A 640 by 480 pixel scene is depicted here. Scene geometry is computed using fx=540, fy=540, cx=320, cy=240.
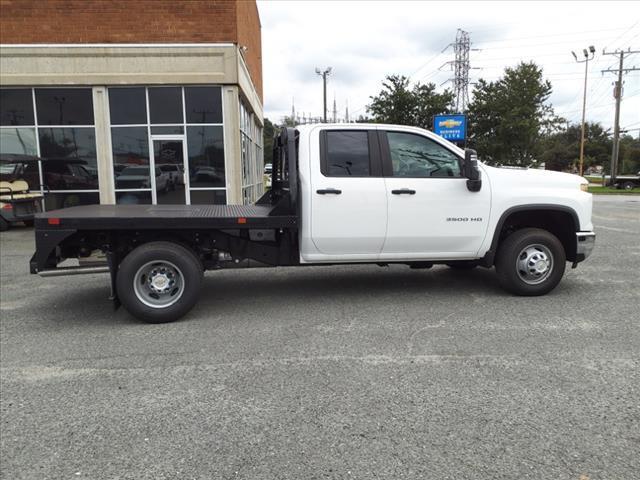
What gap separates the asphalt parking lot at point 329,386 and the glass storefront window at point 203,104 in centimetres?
988

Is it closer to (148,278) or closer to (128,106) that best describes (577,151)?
(128,106)

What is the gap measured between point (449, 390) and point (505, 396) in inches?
15.1

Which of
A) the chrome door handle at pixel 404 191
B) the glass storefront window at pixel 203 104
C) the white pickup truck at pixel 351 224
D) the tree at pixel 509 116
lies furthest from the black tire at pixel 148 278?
the tree at pixel 509 116

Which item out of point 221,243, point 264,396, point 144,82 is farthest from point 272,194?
point 144,82

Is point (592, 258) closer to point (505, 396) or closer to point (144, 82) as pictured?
point (505, 396)

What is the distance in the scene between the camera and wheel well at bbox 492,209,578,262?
21.4ft

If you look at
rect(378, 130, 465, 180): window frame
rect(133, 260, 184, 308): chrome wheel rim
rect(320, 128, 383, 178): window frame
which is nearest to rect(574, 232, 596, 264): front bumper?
rect(378, 130, 465, 180): window frame

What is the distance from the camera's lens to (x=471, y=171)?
609cm

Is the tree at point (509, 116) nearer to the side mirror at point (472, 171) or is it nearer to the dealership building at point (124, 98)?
the dealership building at point (124, 98)

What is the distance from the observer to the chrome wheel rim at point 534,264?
21.0ft

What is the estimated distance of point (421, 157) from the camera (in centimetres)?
625

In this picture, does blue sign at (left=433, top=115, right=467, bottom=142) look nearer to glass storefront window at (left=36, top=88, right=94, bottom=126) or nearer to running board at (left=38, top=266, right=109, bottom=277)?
glass storefront window at (left=36, top=88, right=94, bottom=126)

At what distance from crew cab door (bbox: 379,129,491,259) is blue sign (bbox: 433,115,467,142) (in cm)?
1682

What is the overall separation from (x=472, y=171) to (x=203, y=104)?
11435mm
